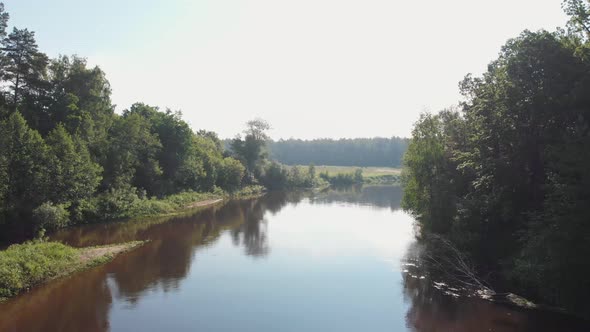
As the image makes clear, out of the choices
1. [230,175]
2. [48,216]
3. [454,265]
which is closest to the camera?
[454,265]

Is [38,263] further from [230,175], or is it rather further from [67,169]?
[230,175]

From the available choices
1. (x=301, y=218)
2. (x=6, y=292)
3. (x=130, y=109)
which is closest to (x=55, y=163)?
(x=6, y=292)

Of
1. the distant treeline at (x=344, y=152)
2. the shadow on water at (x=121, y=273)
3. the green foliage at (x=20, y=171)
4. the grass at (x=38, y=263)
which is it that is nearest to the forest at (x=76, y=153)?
the green foliage at (x=20, y=171)

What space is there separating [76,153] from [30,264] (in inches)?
642

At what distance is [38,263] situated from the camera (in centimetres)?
2062

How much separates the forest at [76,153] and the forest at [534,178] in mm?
27010

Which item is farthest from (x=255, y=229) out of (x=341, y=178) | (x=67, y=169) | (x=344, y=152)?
(x=344, y=152)

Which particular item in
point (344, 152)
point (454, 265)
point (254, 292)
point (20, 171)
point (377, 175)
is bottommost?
point (254, 292)

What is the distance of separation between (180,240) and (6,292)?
1531 centimetres

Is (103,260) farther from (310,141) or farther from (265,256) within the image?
(310,141)

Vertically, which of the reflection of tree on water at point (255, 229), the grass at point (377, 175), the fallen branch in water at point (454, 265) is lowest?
the reflection of tree on water at point (255, 229)

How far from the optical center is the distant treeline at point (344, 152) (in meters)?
158

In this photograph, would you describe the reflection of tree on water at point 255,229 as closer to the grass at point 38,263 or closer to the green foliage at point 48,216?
the grass at point 38,263

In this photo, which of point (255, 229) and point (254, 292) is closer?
point (254, 292)
